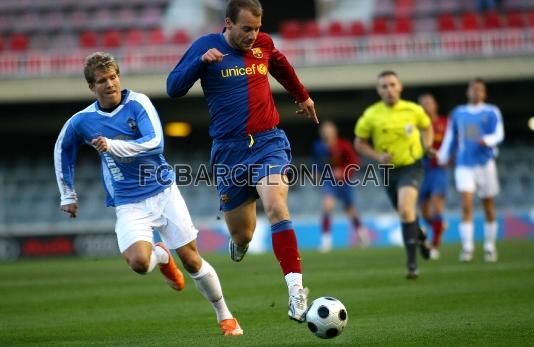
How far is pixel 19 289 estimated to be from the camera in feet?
41.2

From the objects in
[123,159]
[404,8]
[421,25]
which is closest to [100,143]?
[123,159]

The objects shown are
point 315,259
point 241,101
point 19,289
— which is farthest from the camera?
point 315,259

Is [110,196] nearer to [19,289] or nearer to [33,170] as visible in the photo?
[19,289]

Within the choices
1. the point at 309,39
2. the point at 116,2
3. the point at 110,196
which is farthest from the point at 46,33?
the point at 110,196

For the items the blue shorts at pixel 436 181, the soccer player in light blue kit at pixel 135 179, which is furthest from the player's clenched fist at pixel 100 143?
the blue shorts at pixel 436 181

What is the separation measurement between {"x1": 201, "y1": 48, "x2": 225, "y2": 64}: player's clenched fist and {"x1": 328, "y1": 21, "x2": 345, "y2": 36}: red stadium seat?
62.8ft

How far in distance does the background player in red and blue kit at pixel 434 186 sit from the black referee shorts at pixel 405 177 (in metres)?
3.74

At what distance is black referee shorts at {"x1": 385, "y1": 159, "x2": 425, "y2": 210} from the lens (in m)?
11.7

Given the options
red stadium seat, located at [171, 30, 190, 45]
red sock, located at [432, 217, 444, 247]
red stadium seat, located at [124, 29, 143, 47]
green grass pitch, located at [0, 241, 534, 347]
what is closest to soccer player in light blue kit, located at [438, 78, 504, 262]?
green grass pitch, located at [0, 241, 534, 347]

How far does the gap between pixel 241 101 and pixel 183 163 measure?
66.3 ft

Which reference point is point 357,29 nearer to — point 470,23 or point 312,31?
point 312,31

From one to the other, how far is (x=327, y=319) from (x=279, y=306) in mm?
3083

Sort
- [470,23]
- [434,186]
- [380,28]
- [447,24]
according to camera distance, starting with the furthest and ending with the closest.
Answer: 1. [380,28]
2. [447,24]
3. [470,23]
4. [434,186]

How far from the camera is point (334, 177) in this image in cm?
2050
